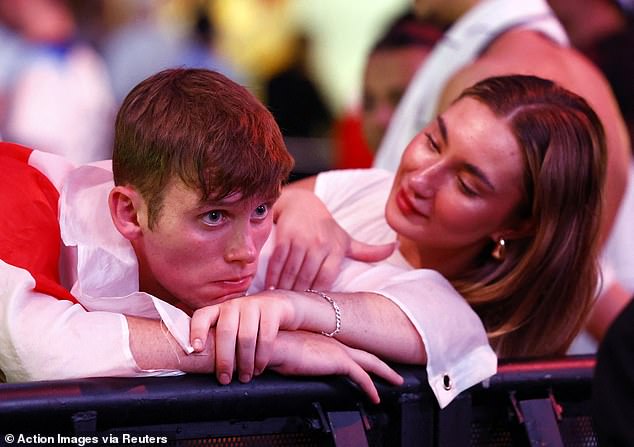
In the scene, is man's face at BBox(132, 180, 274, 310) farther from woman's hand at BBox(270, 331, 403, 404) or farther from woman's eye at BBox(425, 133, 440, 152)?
woman's eye at BBox(425, 133, 440, 152)

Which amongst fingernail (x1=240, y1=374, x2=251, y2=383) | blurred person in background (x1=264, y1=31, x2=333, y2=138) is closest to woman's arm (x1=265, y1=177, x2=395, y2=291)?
fingernail (x1=240, y1=374, x2=251, y2=383)

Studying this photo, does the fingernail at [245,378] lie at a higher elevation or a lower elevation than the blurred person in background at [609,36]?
higher

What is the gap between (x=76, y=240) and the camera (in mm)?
1434

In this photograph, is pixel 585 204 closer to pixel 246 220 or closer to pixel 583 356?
pixel 583 356

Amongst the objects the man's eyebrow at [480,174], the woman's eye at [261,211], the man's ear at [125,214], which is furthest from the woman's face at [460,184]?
the man's ear at [125,214]

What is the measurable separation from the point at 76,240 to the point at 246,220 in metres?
0.25

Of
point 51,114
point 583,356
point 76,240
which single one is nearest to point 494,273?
point 583,356

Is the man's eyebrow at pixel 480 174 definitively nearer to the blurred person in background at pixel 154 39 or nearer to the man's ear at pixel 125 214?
the man's ear at pixel 125 214

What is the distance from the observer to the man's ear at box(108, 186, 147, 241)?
1.41 meters

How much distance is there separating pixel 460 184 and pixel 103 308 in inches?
27.1

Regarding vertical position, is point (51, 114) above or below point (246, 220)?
below

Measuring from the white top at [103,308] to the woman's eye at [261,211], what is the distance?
0.17 m

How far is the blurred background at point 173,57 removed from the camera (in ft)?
11.6

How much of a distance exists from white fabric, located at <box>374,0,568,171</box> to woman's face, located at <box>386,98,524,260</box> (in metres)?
1.11
